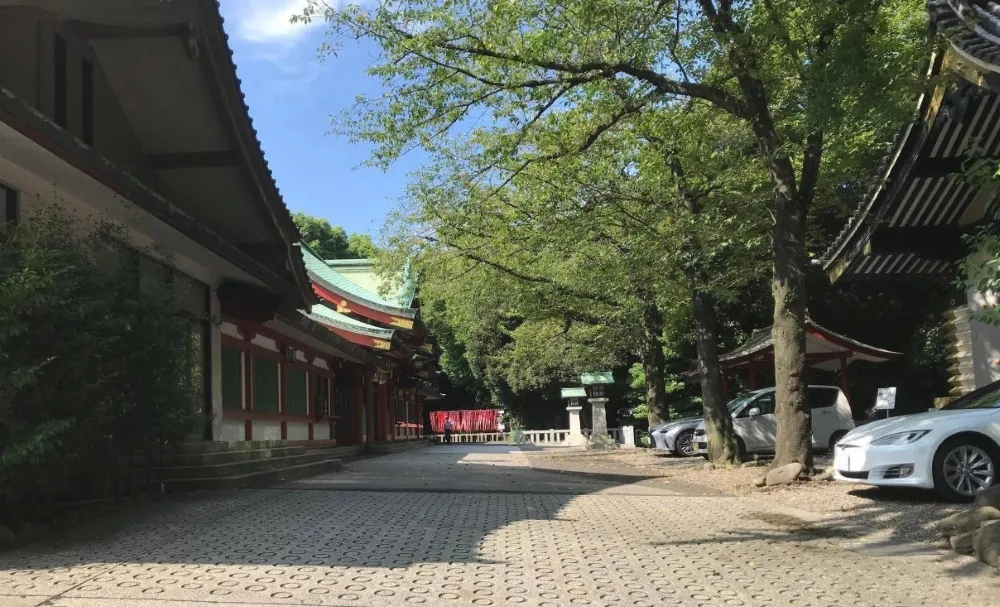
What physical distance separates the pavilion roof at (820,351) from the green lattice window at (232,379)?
11881 mm

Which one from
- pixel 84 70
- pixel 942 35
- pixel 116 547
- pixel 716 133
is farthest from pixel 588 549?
pixel 716 133

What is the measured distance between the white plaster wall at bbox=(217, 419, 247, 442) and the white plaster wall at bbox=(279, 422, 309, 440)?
9.92 ft

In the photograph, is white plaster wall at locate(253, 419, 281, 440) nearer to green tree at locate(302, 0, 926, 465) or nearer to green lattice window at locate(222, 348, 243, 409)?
green lattice window at locate(222, 348, 243, 409)

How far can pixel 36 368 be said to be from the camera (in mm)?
5047

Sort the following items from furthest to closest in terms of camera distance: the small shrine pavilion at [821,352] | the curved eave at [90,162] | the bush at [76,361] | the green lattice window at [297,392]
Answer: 1. the small shrine pavilion at [821,352]
2. the green lattice window at [297,392]
3. the bush at [76,361]
4. the curved eave at [90,162]

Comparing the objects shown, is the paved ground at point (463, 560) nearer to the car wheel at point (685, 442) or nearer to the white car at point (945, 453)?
the white car at point (945, 453)

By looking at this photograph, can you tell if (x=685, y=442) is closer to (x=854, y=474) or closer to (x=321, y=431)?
(x=321, y=431)

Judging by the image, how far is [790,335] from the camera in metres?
11.0

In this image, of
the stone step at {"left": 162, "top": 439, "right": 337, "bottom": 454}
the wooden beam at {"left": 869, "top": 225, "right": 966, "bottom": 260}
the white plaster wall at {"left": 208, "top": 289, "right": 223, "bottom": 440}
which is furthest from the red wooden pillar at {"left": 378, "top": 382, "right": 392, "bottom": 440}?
the wooden beam at {"left": 869, "top": 225, "right": 966, "bottom": 260}

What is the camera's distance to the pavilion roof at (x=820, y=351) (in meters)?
18.3

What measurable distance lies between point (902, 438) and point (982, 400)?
1162 mm

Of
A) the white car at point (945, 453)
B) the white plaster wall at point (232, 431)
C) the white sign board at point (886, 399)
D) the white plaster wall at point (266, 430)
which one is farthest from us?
the white plaster wall at point (266, 430)

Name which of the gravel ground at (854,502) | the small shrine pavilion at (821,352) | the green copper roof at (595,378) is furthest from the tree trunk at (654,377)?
the gravel ground at (854,502)

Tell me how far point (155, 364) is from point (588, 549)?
4002 millimetres
